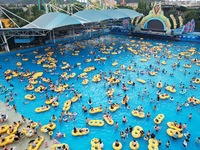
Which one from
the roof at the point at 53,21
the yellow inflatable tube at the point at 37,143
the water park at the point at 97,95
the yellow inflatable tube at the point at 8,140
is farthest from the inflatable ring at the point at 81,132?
the roof at the point at 53,21

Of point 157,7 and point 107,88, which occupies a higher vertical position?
point 157,7

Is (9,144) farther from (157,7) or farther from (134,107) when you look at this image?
(157,7)

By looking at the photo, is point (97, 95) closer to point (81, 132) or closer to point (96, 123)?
point (96, 123)

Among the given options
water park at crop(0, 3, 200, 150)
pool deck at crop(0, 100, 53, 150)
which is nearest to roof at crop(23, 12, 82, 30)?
water park at crop(0, 3, 200, 150)

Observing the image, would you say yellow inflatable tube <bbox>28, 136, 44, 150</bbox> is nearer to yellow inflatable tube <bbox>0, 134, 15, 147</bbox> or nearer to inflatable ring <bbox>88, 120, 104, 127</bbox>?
yellow inflatable tube <bbox>0, 134, 15, 147</bbox>

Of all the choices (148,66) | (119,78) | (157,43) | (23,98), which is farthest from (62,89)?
(157,43)

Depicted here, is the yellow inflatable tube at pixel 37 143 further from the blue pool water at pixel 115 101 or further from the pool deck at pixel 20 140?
the blue pool water at pixel 115 101
